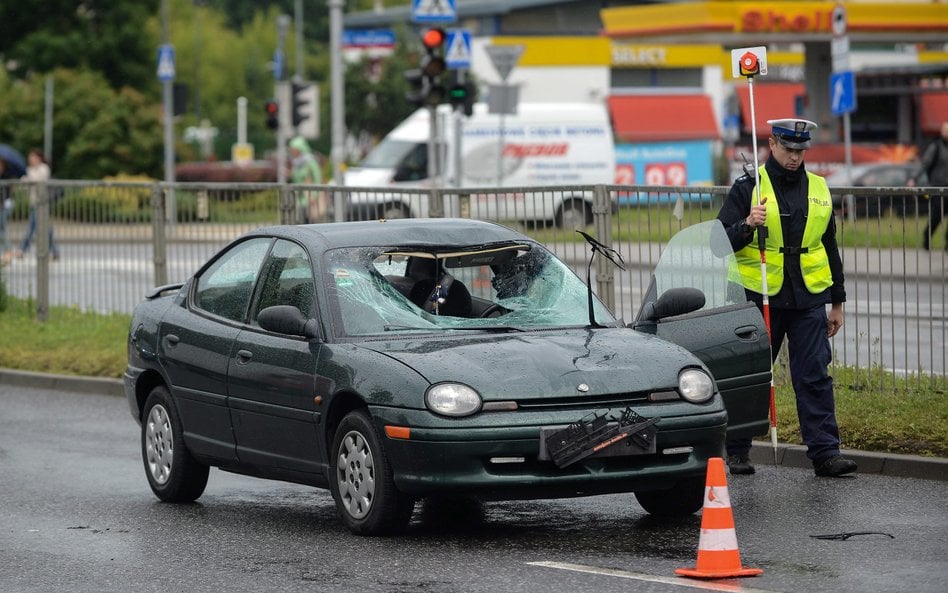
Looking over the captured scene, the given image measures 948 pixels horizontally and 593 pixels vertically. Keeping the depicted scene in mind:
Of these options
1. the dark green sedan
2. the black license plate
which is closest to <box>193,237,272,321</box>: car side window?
the dark green sedan

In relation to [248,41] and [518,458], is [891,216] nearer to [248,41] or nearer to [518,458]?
[518,458]

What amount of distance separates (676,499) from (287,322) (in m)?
1.94

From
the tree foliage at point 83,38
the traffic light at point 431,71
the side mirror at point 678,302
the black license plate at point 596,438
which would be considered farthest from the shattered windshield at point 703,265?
the tree foliage at point 83,38

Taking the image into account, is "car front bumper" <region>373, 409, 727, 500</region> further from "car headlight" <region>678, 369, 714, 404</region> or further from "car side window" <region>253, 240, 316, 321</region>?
"car side window" <region>253, 240, 316, 321</region>

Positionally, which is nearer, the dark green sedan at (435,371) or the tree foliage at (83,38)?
the dark green sedan at (435,371)

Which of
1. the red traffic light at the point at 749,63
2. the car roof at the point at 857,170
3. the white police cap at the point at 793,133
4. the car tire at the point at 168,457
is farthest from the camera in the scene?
the car roof at the point at 857,170

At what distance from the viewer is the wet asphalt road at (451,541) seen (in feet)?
22.7

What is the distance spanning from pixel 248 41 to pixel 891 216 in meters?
95.8

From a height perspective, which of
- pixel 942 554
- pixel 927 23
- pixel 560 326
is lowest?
pixel 942 554

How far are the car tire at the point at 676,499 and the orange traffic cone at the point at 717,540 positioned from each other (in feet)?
3.78

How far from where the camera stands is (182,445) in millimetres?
9234

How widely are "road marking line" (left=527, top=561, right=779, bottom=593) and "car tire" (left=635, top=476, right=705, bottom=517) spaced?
1.11 meters

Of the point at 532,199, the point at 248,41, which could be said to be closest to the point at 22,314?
the point at 532,199

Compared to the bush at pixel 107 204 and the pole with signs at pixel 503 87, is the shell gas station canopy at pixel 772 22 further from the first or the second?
the bush at pixel 107 204
